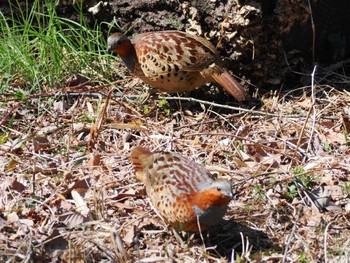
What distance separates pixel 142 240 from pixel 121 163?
1081 millimetres

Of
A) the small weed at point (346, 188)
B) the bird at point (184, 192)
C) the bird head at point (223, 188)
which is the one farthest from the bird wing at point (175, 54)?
the bird head at point (223, 188)

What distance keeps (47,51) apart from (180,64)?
1355mm

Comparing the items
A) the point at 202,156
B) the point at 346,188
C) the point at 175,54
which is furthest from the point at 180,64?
the point at 346,188

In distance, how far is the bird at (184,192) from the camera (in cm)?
484

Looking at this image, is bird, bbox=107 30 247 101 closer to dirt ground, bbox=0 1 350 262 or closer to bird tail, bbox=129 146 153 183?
dirt ground, bbox=0 1 350 262

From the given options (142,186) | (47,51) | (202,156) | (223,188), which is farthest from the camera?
(47,51)

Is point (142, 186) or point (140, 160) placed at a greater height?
point (140, 160)

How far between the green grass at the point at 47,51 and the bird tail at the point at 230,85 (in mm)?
1200

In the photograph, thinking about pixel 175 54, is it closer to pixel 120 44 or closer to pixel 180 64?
pixel 180 64

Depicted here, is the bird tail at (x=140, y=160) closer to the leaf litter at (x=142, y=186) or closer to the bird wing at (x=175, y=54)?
the leaf litter at (x=142, y=186)

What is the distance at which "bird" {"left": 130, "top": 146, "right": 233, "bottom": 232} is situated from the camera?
4.84m

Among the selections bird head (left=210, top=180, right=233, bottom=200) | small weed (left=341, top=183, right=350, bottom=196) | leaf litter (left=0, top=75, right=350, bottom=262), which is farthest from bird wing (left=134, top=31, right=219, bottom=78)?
bird head (left=210, top=180, right=233, bottom=200)

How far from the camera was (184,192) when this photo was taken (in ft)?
16.3

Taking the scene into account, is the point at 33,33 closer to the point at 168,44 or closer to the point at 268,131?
the point at 168,44
